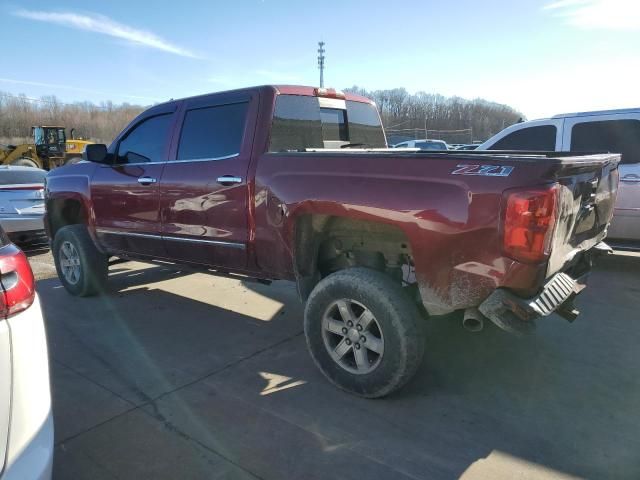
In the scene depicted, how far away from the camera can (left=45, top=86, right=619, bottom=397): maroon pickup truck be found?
106 inches

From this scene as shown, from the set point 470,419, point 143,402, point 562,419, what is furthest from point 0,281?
point 562,419

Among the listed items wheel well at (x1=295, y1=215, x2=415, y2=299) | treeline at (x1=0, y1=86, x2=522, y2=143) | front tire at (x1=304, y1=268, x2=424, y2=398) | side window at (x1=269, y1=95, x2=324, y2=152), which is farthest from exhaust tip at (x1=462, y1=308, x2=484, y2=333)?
treeline at (x1=0, y1=86, x2=522, y2=143)

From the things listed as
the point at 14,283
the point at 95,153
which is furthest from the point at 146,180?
the point at 14,283

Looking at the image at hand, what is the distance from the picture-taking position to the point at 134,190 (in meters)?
4.84

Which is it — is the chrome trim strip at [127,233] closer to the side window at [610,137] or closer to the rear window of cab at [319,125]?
the rear window of cab at [319,125]

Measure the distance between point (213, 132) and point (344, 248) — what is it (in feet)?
5.40

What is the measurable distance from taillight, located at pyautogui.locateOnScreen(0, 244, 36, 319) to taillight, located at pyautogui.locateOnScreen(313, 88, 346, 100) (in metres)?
3.05

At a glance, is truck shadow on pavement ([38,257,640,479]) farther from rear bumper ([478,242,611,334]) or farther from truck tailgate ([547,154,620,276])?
truck tailgate ([547,154,620,276])

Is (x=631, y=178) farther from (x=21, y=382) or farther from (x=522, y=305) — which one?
(x=21, y=382)

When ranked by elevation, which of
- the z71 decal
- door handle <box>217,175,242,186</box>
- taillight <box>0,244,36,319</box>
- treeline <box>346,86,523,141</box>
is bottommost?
taillight <box>0,244,36,319</box>

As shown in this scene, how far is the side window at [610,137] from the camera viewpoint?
246 inches

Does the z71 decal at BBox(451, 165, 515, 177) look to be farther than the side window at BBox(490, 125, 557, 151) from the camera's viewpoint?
No

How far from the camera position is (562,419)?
3.03 m

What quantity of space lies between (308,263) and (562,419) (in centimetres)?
194
